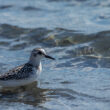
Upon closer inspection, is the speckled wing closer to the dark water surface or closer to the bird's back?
the bird's back

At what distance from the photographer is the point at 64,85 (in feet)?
32.1

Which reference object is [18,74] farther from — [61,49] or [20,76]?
[61,49]

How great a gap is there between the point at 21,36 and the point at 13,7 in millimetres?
4481

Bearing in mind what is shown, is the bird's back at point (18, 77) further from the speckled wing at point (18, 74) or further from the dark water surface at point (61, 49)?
the dark water surface at point (61, 49)

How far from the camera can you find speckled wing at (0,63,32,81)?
9094mm

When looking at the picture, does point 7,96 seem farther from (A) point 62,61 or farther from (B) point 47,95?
(A) point 62,61

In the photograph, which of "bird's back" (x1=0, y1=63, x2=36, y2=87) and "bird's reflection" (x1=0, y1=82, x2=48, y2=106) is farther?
"bird's back" (x1=0, y1=63, x2=36, y2=87)

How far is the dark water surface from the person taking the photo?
8867mm

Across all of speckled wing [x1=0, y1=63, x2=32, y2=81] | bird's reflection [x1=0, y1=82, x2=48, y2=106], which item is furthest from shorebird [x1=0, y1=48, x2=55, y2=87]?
bird's reflection [x1=0, y1=82, x2=48, y2=106]

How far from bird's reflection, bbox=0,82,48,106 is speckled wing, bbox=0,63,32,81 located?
0.46 metres

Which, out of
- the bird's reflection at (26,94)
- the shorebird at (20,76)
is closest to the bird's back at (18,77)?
the shorebird at (20,76)

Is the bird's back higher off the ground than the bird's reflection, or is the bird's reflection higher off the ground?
the bird's back

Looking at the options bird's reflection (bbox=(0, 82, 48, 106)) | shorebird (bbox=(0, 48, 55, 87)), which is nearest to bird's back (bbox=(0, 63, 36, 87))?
shorebird (bbox=(0, 48, 55, 87))

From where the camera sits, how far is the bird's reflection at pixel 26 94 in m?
8.90
